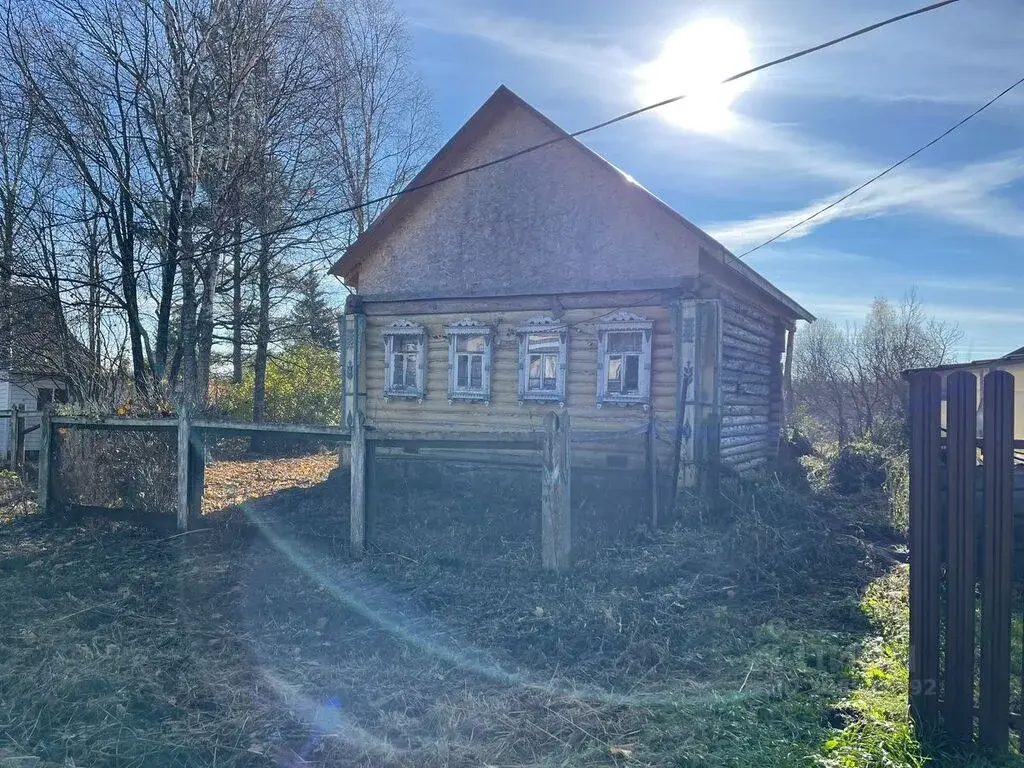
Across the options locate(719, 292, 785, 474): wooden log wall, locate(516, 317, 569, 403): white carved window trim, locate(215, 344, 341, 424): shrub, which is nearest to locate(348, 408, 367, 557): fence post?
locate(516, 317, 569, 403): white carved window trim

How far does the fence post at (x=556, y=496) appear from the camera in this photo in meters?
6.71

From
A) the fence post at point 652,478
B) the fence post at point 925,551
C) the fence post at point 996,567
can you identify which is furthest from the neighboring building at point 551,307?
the fence post at point 996,567

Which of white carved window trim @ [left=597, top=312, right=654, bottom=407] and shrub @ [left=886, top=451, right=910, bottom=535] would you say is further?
white carved window trim @ [left=597, top=312, right=654, bottom=407]

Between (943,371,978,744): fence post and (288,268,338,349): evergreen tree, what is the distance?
718 inches

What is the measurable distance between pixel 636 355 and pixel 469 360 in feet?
9.72

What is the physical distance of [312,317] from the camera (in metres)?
21.7

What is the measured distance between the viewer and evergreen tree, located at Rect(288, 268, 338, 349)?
2039cm

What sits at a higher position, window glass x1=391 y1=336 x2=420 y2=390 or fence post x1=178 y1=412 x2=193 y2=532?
window glass x1=391 y1=336 x2=420 y2=390

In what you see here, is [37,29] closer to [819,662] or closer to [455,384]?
[455,384]

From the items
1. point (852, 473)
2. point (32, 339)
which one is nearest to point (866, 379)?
point (852, 473)

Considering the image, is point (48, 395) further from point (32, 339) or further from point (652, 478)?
point (652, 478)

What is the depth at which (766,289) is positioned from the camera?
12.6 meters

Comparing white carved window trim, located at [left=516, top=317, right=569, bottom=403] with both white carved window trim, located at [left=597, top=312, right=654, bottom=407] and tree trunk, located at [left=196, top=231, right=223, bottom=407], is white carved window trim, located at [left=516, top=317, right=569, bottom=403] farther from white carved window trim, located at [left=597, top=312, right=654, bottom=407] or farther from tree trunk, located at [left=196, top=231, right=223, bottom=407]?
tree trunk, located at [left=196, top=231, right=223, bottom=407]

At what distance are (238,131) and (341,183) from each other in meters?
5.38
